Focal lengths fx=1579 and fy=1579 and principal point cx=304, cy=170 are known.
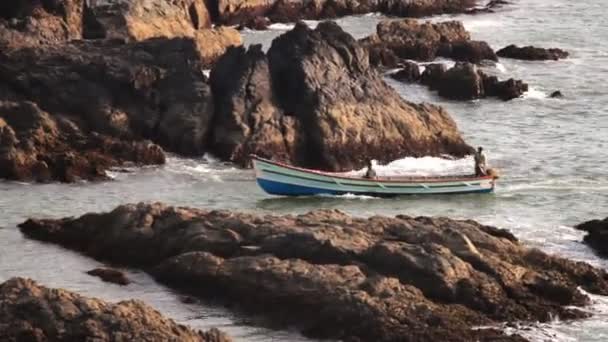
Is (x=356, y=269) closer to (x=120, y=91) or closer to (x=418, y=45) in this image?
(x=120, y=91)

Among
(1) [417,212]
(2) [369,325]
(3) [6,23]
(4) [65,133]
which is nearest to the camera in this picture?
(2) [369,325]

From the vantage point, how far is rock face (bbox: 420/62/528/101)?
225 ft

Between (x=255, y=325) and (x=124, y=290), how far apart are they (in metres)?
4.32

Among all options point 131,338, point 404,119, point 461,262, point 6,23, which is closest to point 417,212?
point 404,119

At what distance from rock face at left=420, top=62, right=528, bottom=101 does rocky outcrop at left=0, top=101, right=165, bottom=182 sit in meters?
18.8

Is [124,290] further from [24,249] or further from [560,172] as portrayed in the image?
[560,172]

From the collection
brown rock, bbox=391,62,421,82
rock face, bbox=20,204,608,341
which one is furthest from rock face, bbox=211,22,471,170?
brown rock, bbox=391,62,421,82

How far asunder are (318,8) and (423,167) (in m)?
37.0

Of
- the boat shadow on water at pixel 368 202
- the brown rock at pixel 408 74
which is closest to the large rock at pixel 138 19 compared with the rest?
the brown rock at pixel 408 74

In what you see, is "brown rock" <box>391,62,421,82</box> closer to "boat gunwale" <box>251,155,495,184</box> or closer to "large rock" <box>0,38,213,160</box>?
"large rock" <box>0,38,213,160</box>

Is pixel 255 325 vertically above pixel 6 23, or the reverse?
pixel 6 23

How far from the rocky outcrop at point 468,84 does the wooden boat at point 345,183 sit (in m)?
16.8

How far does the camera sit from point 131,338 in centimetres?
3136

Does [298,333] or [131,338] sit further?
[298,333]
